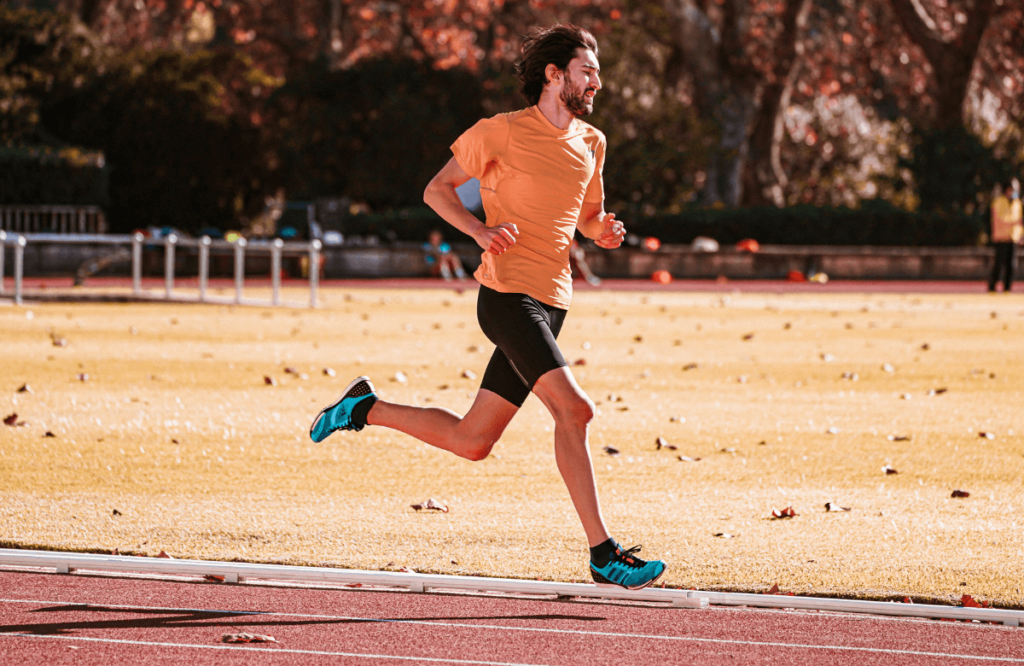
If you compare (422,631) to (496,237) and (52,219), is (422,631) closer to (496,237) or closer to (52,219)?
(496,237)

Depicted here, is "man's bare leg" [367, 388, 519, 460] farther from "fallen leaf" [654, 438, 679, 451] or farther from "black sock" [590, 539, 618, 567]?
"fallen leaf" [654, 438, 679, 451]

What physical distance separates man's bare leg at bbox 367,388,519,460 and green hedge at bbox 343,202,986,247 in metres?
28.9

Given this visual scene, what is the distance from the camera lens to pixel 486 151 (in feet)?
17.3

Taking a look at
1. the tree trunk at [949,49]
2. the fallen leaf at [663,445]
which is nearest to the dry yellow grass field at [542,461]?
the fallen leaf at [663,445]

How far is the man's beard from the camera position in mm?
5293

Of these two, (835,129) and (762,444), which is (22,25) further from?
(762,444)

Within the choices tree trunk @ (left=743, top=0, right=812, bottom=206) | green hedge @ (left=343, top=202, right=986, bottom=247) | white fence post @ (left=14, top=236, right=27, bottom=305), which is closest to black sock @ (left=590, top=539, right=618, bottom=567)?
white fence post @ (left=14, top=236, right=27, bottom=305)

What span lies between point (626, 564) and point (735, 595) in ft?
1.27

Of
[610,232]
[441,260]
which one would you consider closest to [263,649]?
[610,232]

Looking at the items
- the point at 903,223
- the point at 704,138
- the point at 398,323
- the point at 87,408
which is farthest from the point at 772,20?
the point at 87,408

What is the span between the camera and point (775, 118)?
37.0m

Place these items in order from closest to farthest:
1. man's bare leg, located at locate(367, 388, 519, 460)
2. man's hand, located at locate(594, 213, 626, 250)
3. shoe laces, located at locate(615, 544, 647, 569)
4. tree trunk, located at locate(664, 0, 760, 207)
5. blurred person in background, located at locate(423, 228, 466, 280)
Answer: shoe laces, located at locate(615, 544, 647, 569)
man's bare leg, located at locate(367, 388, 519, 460)
man's hand, located at locate(594, 213, 626, 250)
blurred person in background, located at locate(423, 228, 466, 280)
tree trunk, located at locate(664, 0, 760, 207)

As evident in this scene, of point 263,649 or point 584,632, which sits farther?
point 584,632

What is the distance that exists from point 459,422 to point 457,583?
0.70m
